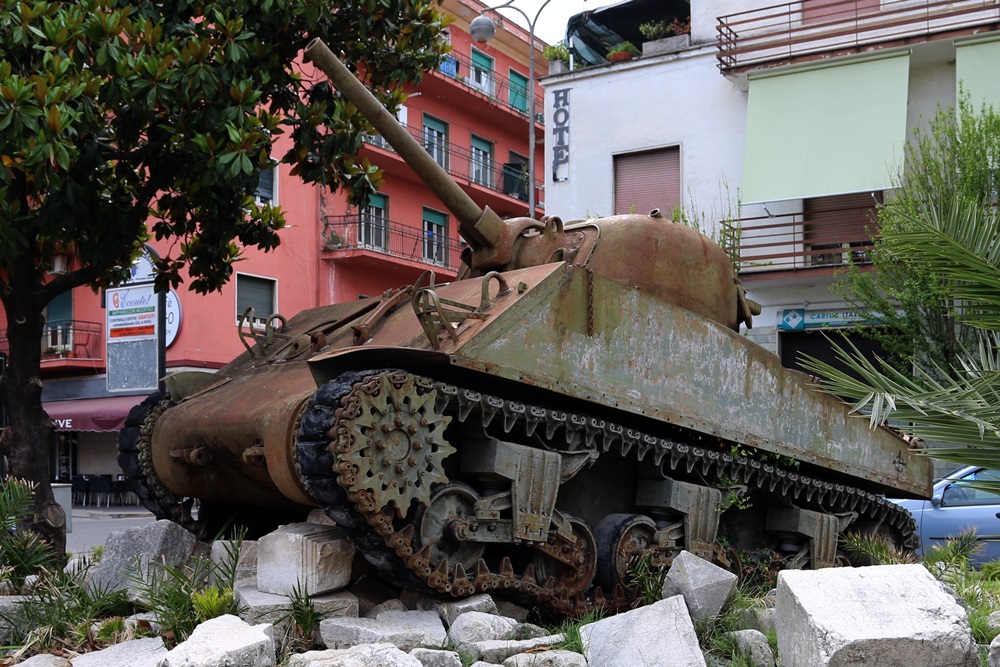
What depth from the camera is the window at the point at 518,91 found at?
32656 mm

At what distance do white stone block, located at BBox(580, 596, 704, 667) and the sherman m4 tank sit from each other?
1.15 metres

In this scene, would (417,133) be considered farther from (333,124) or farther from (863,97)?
(333,124)

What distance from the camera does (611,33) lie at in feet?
76.3

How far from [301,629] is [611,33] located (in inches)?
741

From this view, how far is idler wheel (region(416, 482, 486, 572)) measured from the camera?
6.95 m

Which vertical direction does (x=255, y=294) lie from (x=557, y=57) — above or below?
below

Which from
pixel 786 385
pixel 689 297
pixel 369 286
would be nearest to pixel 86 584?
pixel 689 297

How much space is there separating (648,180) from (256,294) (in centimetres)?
980

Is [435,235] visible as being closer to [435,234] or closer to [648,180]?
[435,234]

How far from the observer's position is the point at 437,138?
96.9 ft

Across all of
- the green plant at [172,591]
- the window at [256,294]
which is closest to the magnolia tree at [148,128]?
the green plant at [172,591]

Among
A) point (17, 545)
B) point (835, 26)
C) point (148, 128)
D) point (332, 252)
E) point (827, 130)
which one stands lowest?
point (17, 545)

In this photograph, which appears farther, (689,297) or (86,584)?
→ (689,297)

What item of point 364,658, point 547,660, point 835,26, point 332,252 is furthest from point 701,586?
point 332,252
